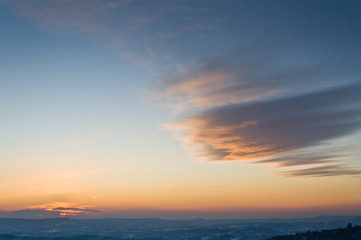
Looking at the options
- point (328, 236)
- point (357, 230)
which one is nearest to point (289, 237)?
point (328, 236)

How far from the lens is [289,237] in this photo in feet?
563

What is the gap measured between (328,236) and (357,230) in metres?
13.7

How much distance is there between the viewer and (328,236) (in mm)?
→ 155625

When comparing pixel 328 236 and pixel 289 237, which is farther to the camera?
pixel 289 237

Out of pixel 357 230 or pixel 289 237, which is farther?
pixel 289 237

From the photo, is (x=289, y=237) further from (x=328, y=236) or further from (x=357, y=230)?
(x=357, y=230)

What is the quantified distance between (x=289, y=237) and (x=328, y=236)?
71.1 ft

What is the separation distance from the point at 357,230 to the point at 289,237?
35.2 m

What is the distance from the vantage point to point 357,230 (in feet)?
484
